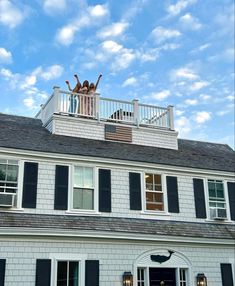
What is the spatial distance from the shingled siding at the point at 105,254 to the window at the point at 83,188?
1160 millimetres

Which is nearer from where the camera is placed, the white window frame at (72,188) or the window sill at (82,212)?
the window sill at (82,212)

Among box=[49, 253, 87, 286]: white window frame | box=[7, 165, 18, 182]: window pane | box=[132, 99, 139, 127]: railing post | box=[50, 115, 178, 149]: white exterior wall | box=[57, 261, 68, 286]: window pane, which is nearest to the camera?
box=[49, 253, 87, 286]: white window frame

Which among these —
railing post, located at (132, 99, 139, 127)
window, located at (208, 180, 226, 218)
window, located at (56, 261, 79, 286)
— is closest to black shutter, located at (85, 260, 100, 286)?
window, located at (56, 261, 79, 286)

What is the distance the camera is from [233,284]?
41.8 feet

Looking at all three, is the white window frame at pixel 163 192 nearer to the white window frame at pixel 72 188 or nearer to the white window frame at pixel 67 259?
the white window frame at pixel 72 188

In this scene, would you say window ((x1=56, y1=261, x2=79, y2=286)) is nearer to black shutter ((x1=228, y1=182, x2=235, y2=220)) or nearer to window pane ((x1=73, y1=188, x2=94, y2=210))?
window pane ((x1=73, y1=188, x2=94, y2=210))


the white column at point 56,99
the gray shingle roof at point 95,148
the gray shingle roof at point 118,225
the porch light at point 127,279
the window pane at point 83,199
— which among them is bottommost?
the porch light at point 127,279

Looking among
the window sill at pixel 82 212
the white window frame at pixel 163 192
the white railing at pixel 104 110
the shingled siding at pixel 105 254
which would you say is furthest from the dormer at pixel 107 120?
the shingled siding at pixel 105 254

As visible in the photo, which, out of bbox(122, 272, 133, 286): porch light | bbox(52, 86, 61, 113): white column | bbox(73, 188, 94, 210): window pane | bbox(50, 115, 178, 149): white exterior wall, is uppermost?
bbox(52, 86, 61, 113): white column

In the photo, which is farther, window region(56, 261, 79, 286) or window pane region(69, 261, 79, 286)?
window pane region(69, 261, 79, 286)

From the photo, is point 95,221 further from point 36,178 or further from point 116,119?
point 116,119

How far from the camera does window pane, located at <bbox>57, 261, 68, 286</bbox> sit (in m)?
11.0

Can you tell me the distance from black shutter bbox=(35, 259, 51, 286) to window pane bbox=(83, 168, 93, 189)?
257cm

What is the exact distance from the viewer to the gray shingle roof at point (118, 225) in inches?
433
